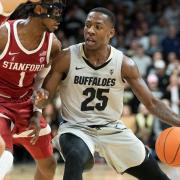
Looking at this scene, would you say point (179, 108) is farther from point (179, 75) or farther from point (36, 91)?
point (36, 91)

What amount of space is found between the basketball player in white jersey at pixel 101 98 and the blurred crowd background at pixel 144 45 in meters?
4.40

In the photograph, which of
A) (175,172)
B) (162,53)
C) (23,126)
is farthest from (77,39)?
(23,126)

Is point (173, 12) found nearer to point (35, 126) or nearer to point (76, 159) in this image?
point (35, 126)

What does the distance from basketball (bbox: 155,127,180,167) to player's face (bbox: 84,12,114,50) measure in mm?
1111

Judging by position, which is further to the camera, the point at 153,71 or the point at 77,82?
the point at 153,71

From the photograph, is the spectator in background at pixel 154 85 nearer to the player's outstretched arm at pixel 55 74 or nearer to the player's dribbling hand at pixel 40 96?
the player's outstretched arm at pixel 55 74

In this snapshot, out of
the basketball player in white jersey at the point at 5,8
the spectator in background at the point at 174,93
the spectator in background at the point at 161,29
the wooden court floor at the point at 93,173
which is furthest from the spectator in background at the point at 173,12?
the basketball player in white jersey at the point at 5,8

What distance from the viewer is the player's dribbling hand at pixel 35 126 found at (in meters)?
5.92

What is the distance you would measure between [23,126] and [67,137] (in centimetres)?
60

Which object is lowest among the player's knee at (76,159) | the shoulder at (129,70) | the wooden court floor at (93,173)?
the wooden court floor at (93,173)

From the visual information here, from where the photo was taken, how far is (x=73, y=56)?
5.87m

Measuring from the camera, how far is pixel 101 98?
5.89 meters

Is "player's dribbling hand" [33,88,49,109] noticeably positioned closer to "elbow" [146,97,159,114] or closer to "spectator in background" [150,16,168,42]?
"elbow" [146,97,159,114]

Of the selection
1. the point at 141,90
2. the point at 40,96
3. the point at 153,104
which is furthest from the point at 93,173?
the point at 40,96
